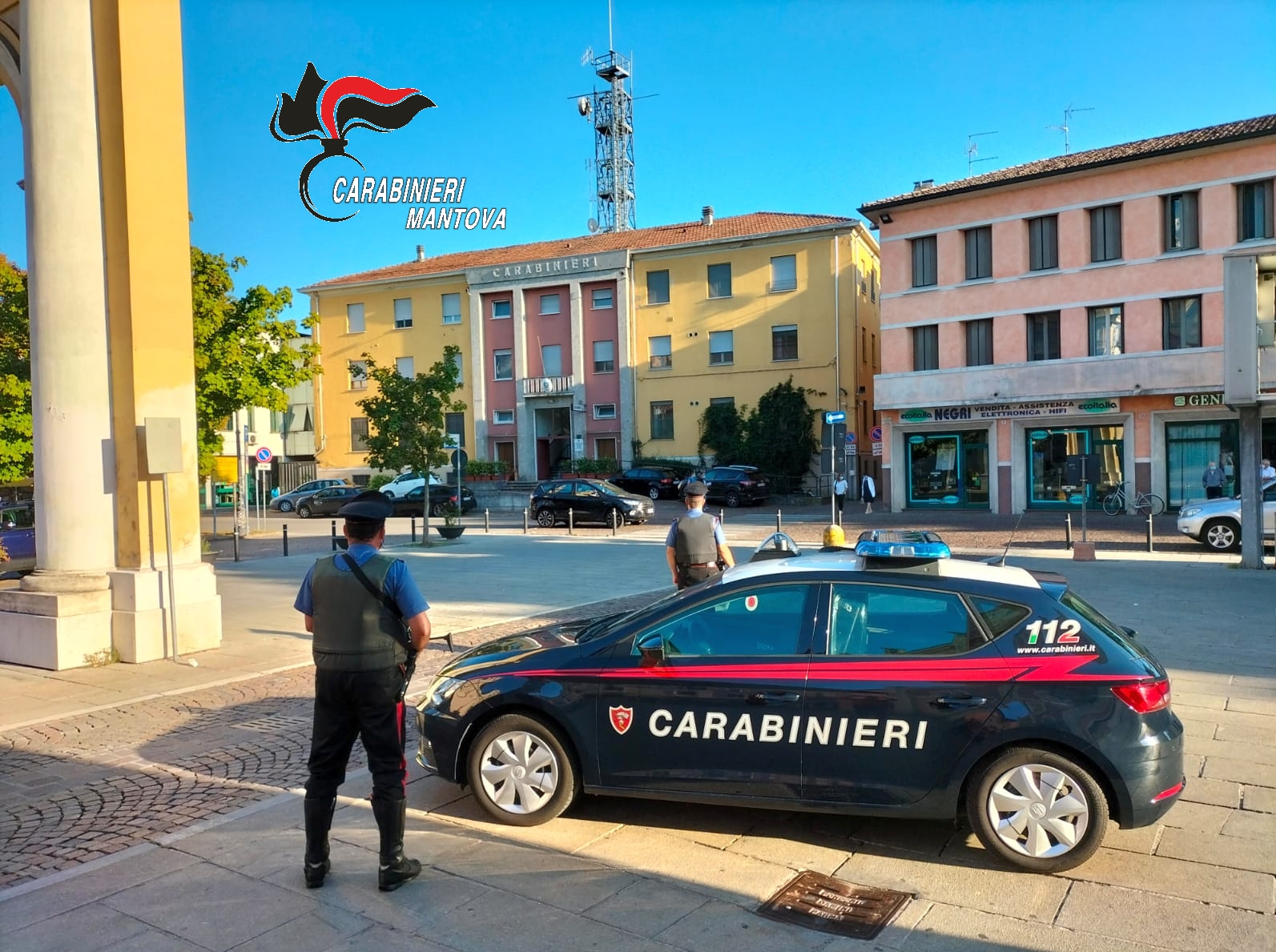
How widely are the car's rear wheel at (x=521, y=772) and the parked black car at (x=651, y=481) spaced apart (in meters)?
33.4

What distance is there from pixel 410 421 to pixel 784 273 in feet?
75.2

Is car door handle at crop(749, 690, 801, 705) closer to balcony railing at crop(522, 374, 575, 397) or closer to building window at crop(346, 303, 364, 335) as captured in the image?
balcony railing at crop(522, 374, 575, 397)

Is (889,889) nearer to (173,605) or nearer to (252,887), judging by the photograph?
(252,887)

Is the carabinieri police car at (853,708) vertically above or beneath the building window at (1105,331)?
beneath

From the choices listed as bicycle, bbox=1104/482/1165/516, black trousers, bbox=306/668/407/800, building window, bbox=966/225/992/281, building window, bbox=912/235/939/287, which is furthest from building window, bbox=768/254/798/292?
black trousers, bbox=306/668/407/800

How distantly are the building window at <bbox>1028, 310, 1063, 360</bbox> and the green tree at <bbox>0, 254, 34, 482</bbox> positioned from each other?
27.9m

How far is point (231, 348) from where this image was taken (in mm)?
25312

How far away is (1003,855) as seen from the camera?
4.35 meters

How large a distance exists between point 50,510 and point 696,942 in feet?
27.2

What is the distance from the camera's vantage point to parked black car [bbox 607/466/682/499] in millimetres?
38625

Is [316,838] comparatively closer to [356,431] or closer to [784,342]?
[784,342]

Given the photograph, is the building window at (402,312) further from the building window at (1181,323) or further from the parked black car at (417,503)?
the building window at (1181,323)

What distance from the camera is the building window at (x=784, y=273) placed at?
4150 centimetres

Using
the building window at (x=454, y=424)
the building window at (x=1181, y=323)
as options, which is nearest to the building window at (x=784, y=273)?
the building window at (x=1181, y=323)
